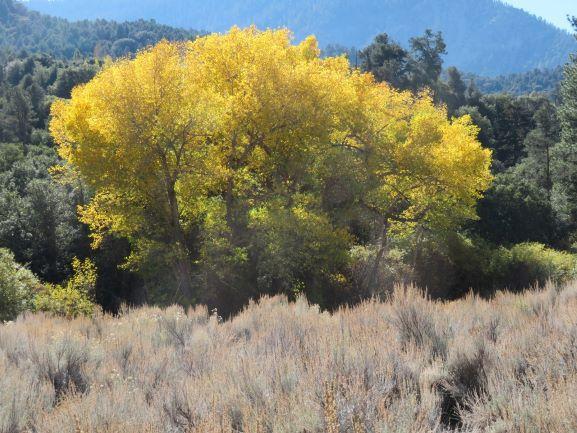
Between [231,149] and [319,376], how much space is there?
14.1 m

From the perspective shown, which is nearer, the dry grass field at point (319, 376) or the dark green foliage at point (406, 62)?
the dry grass field at point (319, 376)

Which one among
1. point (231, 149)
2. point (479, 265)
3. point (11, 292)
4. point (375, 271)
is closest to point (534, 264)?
point (479, 265)

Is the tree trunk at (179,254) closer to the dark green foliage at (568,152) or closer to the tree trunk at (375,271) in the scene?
the tree trunk at (375,271)

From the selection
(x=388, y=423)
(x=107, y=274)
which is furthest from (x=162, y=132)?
(x=388, y=423)

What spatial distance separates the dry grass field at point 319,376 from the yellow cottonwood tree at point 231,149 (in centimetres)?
997

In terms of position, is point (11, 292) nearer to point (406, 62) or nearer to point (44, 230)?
point (44, 230)

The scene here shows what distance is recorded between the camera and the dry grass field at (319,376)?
3115 millimetres

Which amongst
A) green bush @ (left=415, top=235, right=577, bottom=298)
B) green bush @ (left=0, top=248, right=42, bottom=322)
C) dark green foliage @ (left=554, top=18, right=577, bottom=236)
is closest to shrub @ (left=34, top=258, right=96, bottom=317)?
green bush @ (left=0, top=248, right=42, bottom=322)

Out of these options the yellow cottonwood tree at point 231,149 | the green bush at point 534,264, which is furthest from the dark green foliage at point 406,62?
Answer: the yellow cottonwood tree at point 231,149

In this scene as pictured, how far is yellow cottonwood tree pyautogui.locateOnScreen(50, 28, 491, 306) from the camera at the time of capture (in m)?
15.2

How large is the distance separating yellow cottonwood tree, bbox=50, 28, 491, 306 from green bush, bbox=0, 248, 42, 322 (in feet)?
9.82

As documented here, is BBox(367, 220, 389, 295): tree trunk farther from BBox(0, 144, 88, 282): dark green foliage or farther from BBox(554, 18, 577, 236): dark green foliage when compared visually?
BBox(554, 18, 577, 236): dark green foliage

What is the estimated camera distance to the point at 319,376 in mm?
3729

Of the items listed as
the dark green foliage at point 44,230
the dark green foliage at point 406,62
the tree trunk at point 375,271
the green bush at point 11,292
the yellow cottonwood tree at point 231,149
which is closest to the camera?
the green bush at point 11,292
